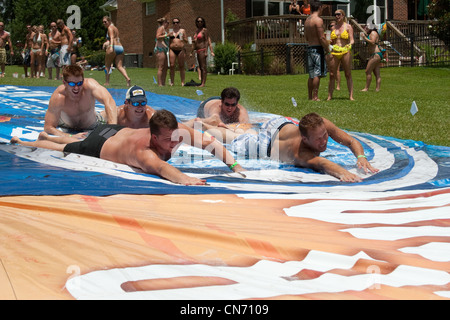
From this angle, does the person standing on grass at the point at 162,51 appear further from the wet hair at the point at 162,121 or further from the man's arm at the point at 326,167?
the wet hair at the point at 162,121

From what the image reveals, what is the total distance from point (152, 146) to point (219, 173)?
A: 2.15 ft

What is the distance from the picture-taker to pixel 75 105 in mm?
7250

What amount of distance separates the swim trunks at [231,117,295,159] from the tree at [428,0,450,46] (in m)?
16.3

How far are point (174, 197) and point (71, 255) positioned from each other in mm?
1319

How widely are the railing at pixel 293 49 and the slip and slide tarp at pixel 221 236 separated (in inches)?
749

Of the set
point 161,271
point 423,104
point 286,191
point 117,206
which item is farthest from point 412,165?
point 423,104

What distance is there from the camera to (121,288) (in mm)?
2389

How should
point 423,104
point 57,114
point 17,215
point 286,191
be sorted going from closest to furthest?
point 17,215 → point 286,191 → point 57,114 → point 423,104

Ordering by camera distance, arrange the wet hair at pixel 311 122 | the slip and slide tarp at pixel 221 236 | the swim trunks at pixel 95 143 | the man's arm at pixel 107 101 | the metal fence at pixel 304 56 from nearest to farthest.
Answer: the slip and slide tarp at pixel 221 236 < the wet hair at pixel 311 122 < the swim trunks at pixel 95 143 < the man's arm at pixel 107 101 < the metal fence at pixel 304 56

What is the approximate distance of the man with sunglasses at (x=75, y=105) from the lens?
23.0 ft

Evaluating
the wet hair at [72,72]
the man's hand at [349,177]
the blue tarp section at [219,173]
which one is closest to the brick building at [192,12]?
the wet hair at [72,72]

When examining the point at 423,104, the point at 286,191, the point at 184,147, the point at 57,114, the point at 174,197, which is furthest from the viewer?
the point at 423,104
